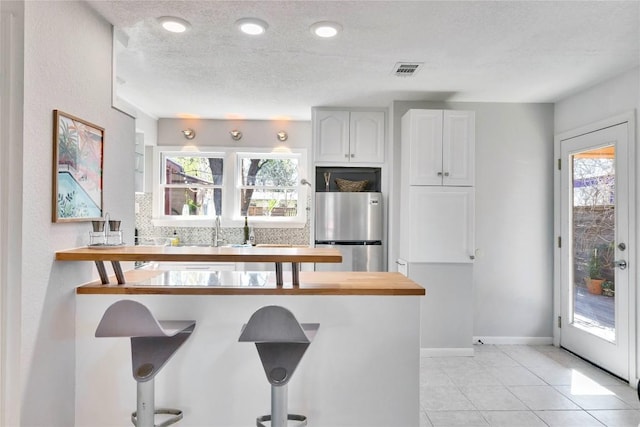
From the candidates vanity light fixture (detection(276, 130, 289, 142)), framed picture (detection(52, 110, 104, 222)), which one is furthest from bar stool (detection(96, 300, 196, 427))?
vanity light fixture (detection(276, 130, 289, 142))

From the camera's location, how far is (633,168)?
3074 millimetres

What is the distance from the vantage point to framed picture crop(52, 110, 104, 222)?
1.90 m

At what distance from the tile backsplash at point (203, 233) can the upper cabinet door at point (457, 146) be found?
1.97 m

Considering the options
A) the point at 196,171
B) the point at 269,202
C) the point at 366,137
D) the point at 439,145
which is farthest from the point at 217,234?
the point at 439,145

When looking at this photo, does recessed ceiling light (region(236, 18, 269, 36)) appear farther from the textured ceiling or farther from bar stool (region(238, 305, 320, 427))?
bar stool (region(238, 305, 320, 427))

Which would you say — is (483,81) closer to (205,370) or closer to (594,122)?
(594,122)

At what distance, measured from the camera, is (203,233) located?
4.92 metres

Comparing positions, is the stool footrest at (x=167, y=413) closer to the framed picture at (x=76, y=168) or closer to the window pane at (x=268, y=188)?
the framed picture at (x=76, y=168)

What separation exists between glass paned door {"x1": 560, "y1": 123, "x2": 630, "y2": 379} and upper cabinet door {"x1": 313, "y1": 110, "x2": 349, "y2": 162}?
2.17m

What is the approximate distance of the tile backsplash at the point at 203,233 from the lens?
4914mm

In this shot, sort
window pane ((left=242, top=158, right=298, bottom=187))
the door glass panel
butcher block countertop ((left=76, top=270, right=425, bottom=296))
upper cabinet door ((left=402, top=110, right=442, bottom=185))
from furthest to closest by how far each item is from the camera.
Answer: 1. window pane ((left=242, top=158, right=298, bottom=187))
2. upper cabinet door ((left=402, top=110, right=442, bottom=185))
3. the door glass panel
4. butcher block countertop ((left=76, top=270, right=425, bottom=296))

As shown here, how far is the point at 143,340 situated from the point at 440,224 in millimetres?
2759

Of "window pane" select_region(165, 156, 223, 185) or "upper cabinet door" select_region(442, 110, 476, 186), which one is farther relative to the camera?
"window pane" select_region(165, 156, 223, 185)

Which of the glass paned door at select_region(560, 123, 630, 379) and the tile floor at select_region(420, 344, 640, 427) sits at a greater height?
the glass paned door at select_region(560, 123, 630, 379)
